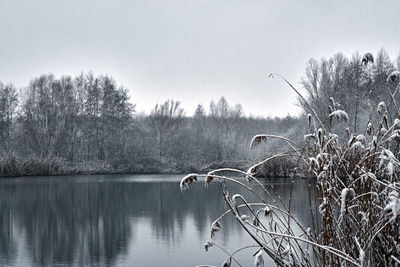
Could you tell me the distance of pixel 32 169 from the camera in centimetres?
2794

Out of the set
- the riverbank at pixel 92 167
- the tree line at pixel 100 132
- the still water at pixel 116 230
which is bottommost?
the still water at pixel 116 230

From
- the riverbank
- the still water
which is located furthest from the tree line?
the still water

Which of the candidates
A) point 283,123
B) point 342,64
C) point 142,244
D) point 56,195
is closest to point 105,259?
point 142,244

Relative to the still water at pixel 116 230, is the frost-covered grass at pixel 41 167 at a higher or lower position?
higher

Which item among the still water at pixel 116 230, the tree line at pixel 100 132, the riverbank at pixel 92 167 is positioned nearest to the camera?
the still water at pixel 116 230

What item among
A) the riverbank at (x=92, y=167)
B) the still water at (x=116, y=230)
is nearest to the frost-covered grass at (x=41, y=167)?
the riverbank at (x=92, y=167)

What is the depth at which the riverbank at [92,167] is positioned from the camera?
23828mm

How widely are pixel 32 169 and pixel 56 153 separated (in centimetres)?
638

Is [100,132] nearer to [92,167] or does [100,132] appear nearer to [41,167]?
[92,167]

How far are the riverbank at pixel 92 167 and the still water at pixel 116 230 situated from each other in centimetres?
917

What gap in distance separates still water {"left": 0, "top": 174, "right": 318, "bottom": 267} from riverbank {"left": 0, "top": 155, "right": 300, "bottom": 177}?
9174mm

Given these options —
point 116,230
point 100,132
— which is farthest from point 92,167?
point 116,230

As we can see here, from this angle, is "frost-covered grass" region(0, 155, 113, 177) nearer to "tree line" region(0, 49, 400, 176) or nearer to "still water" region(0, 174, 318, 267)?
"tree line" region(0, 49, 400, 176)

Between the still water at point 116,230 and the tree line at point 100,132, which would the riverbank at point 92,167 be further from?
the still water at point 116,230
